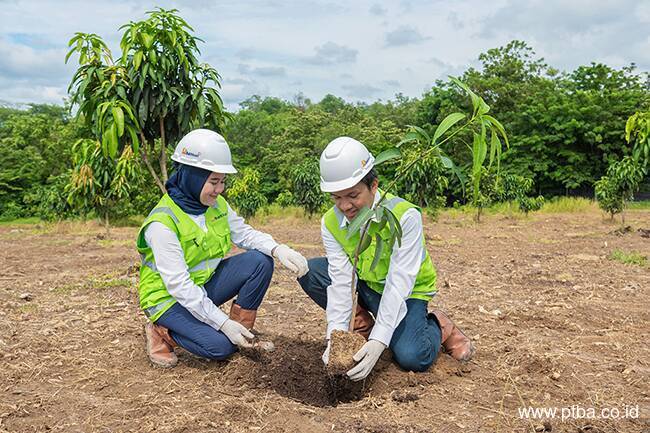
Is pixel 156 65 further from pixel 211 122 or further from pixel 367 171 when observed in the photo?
pixel 367 171

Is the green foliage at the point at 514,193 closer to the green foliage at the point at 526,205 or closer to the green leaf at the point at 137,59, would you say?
the green foliage at the point at 526,205

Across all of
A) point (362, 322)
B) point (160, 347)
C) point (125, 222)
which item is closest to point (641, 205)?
point (125, 222)

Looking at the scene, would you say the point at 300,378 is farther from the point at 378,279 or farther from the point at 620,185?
the point at 620,185

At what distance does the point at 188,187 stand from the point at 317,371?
1188 mm

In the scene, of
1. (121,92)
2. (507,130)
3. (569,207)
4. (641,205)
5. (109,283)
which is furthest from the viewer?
(507,130)

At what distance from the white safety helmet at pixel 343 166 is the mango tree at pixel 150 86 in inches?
58.7

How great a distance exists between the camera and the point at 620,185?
11383mm

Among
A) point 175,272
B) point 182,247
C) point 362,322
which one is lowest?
point 362,322

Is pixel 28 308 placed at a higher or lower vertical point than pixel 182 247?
lower

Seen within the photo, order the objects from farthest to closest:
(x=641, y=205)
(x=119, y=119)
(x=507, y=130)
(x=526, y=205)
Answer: (x=507, y=130), (x=641, y=205), (x=526, y=205), (x=119, y=119)

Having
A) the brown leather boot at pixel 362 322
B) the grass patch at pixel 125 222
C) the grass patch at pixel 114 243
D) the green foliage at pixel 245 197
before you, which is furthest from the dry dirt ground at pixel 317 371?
the grass patch at pixel 125 222

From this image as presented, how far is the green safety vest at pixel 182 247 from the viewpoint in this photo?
298cm

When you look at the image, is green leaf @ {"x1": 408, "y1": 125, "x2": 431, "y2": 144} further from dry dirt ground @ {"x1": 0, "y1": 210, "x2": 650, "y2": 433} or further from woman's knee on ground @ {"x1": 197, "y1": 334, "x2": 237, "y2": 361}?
woman's knee on ground @ {"x1": 197, "y1": 334, "x2": 237, "y2": 361}

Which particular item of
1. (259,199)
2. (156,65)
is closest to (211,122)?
(156,65)
